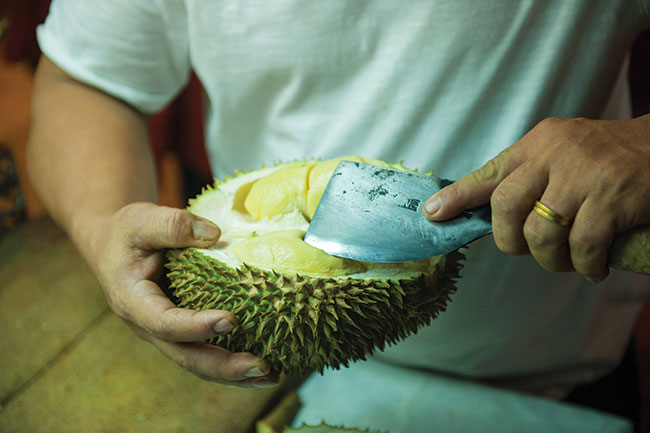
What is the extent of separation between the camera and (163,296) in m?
0.73

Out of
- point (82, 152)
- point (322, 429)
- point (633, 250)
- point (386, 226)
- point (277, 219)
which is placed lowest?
point (322, 429)

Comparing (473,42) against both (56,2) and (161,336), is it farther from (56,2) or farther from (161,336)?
(56,2)

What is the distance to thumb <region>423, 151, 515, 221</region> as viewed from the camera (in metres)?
0.62

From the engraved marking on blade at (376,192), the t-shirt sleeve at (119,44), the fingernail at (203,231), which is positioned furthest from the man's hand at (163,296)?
the t-shirt sleeve at (119,44)

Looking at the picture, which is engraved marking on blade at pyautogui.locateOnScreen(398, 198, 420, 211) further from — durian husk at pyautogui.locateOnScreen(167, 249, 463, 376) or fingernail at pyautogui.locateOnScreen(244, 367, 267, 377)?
fingernail at pyautogui.locateOnScreen(244, 367, 267, 377)

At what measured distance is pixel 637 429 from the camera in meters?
1.03

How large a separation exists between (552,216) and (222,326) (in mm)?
426

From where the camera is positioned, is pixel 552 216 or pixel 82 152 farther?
pixel 82 152

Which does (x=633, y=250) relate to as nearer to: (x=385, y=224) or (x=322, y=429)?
(x=385, y=224)

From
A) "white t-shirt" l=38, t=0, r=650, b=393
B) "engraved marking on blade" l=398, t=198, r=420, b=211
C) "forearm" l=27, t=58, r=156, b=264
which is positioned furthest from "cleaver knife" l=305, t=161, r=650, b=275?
"forearm" l=27, t=58, r=156, b=264

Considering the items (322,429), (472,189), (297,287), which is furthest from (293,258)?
(322,429)

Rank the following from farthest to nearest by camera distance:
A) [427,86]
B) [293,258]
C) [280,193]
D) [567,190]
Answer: [427,86]
[280,193]
[293,258]
[567,190]

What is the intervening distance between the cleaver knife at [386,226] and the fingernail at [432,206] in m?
0.02

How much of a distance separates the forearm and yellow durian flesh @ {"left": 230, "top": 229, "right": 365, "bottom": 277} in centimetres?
36
